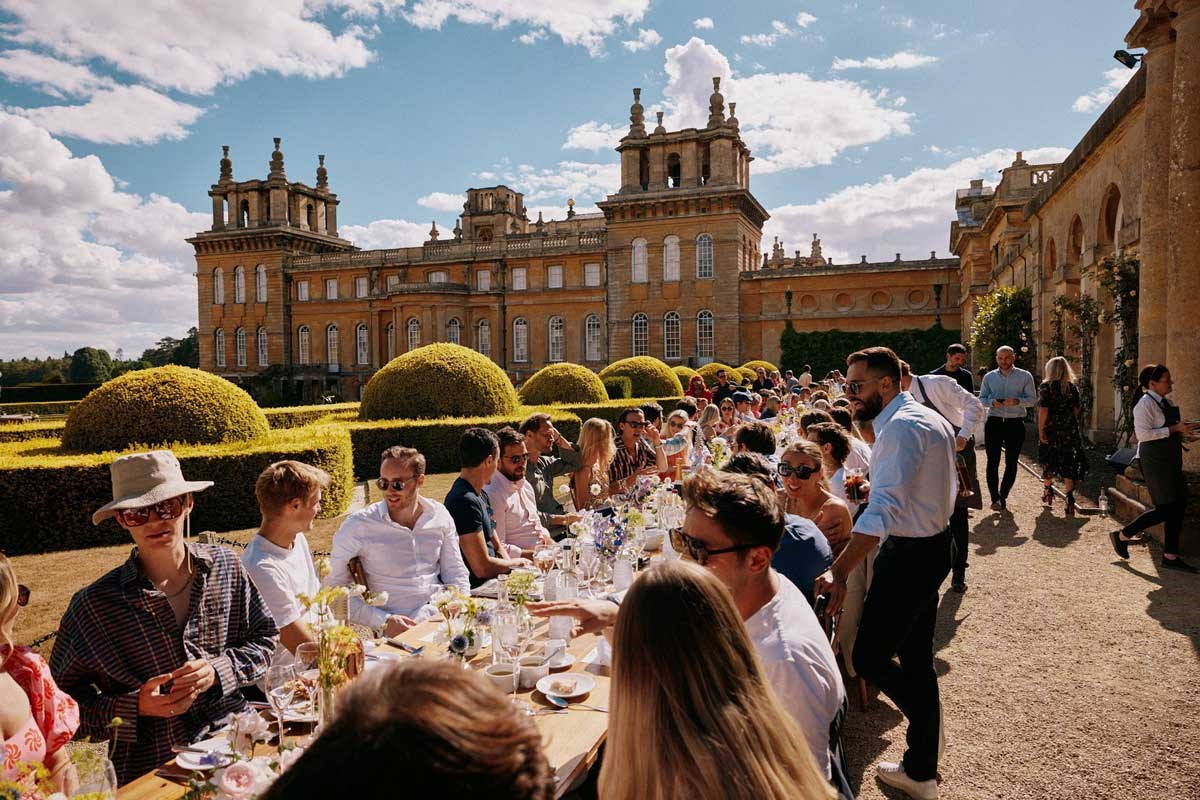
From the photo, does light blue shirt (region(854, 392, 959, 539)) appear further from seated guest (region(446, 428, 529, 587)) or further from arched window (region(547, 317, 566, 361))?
arched window (region(547, 317, 566, 361))

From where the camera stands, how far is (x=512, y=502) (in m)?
6.11

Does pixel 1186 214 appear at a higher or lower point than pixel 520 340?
lower

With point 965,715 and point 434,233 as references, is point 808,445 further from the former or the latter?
point 434,233

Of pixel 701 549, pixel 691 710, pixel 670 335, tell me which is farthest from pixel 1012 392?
pixel 670 335

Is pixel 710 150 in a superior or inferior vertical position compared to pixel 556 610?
superior

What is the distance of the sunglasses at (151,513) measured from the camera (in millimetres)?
3059

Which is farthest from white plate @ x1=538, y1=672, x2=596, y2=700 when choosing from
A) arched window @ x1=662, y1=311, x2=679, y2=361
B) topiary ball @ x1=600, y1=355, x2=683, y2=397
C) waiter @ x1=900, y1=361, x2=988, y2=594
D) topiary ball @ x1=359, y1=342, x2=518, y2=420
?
arched window @ x1=662, y1=311, x2=679, y2=361

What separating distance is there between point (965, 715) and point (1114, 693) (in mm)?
1050

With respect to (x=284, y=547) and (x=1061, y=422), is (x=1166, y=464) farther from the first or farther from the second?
(x=284, y=547)

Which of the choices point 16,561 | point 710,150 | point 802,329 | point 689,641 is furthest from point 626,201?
point 689,641

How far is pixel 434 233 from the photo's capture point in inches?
2092

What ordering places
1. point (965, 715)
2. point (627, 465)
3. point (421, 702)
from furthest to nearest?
point (627, 465)
point (965, 715)
point (421, 702)

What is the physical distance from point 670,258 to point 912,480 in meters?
34.9

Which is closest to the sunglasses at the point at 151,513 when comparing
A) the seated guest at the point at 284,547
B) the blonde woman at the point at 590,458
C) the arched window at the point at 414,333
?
the seated guest at the point at 284,547
